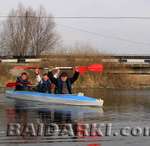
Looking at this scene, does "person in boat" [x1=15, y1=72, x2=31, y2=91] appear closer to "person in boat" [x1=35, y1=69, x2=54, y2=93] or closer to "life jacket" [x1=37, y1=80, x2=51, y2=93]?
"person in boat" [x1=35, y1=69, x2=54, y2=93]

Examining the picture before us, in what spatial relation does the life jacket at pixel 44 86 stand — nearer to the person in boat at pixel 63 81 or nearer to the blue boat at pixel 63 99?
the blue boat at pixel 63 99

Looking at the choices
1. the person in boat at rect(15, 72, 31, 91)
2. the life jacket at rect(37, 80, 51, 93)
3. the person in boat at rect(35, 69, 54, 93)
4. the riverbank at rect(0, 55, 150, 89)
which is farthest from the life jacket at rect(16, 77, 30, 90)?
the riverbank at rect(0, 55, 150, 89)

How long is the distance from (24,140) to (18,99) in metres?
19.3

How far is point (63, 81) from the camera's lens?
29266mm

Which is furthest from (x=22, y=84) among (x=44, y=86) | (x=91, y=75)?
(x=91, y=75)

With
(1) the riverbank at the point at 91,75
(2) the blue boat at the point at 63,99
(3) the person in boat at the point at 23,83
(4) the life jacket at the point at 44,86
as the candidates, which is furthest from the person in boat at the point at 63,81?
(1) the riverbank at the point at 91,75

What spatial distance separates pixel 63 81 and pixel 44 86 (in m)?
2.86

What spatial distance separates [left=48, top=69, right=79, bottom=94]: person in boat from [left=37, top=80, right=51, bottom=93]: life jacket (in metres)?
1.29

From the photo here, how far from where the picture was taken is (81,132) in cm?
1612

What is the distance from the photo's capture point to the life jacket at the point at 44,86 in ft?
103

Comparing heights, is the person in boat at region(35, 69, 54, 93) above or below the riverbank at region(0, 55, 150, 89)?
above

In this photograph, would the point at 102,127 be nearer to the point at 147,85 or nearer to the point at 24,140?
the point at 24,140

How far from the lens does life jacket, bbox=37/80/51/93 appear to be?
31522mm

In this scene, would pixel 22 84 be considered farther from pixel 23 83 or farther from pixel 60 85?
pixel 60 85
